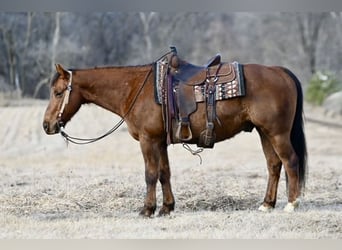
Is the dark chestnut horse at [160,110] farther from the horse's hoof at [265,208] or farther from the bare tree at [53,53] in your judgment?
the bare tree at [53,53]

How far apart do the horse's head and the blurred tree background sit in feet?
15.3

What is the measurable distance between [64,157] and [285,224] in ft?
15.0

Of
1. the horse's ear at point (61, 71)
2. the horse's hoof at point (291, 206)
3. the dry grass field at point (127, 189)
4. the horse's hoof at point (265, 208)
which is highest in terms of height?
the horse's ear at point (61, 71)

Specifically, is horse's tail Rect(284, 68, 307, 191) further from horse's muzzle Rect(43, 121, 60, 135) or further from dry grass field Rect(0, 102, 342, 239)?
horse's muzzle Rect(43, 121, 60, 135)

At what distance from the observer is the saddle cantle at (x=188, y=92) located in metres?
4.48

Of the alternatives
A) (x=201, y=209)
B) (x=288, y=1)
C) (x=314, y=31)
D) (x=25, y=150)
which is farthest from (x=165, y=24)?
(x=201, y=209)

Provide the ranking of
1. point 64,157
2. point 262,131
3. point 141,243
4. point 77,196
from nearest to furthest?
point 141,243, point 262,131, point 77,196, point 64,157

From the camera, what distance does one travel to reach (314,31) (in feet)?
39.9

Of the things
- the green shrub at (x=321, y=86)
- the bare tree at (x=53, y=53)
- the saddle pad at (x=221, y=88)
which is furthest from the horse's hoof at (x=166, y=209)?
the green shrub at (x=321, y=86)

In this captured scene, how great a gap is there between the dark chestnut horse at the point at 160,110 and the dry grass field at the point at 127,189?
0.99 ft

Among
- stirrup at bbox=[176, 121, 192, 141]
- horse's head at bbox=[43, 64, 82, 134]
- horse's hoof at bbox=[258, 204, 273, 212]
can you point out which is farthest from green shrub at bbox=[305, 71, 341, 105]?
horse's head at bbox=[43, 64, 82, 134]

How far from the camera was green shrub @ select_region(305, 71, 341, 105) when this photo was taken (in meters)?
11.7

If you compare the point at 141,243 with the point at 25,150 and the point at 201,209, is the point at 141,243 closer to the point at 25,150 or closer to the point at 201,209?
the point at 201,209

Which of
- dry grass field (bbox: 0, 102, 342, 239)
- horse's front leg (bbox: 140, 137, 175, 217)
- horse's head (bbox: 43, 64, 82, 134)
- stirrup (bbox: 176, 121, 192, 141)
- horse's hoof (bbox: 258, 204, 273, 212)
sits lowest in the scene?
dry grass field (bbox: 0, 102, 342, 239)
